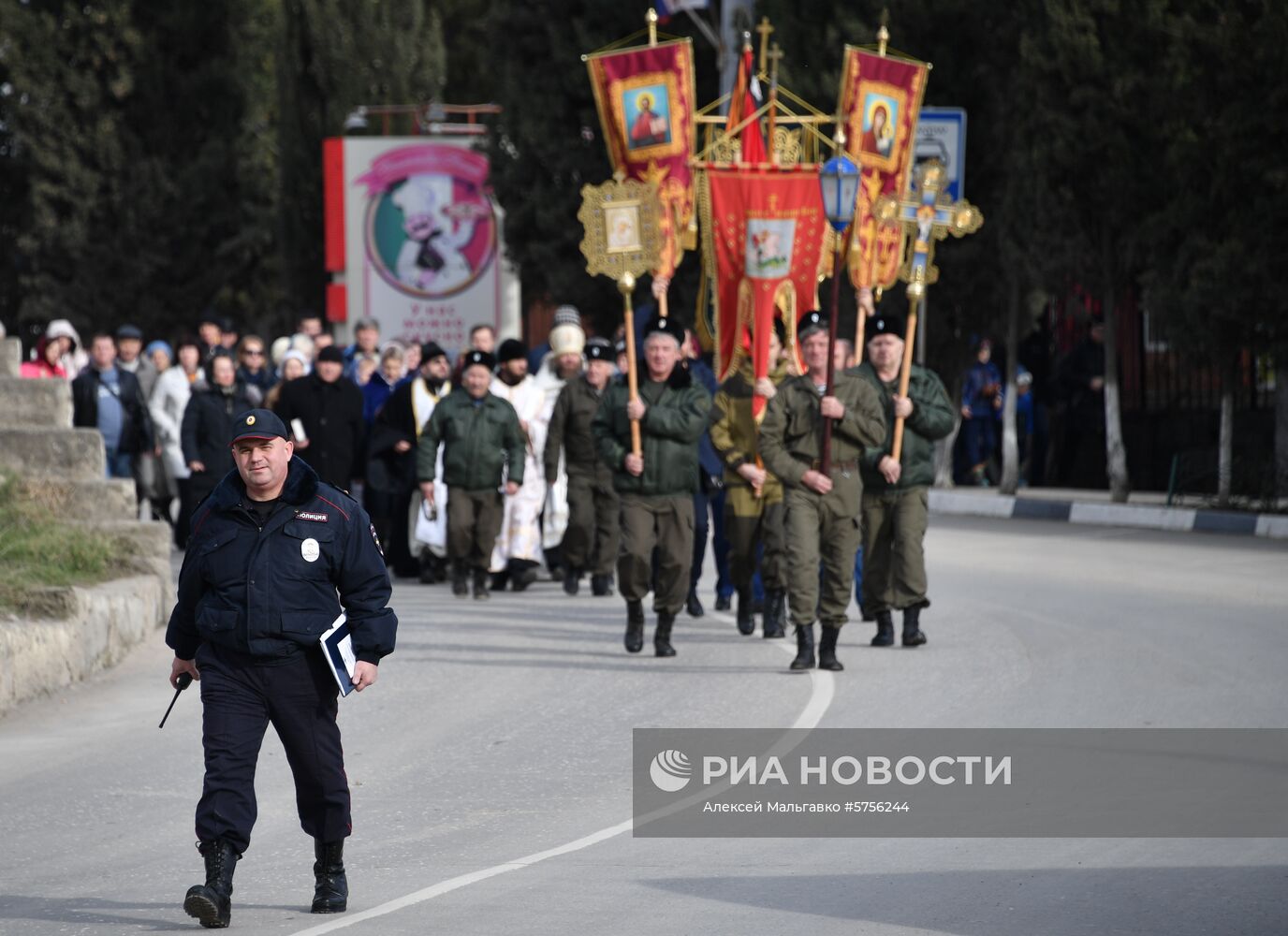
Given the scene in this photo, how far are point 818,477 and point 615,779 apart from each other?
3452 mm

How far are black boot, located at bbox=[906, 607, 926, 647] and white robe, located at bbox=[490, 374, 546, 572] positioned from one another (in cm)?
439

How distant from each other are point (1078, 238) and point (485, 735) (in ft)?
47.3

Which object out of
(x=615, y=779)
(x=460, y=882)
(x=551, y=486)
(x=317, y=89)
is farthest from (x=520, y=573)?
(x=317, y=89)

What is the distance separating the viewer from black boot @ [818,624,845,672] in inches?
467

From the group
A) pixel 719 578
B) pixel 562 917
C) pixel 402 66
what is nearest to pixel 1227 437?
pixel 719 578

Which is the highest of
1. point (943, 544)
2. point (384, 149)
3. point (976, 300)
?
point (384, 149)

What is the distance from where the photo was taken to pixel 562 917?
6.54 meters

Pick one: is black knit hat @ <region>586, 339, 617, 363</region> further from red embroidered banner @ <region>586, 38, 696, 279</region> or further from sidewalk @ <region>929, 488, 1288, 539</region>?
sidewalk @ <region>929, 488, 1288, 539</region>

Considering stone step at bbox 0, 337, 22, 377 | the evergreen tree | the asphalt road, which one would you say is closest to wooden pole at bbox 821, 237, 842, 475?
the asphalt road

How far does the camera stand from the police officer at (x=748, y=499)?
13.5m

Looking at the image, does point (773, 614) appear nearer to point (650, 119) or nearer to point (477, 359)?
point (477, 359)

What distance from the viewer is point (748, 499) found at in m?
13.5

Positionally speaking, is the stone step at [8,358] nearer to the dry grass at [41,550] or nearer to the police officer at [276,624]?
the dry grass at [41,550]

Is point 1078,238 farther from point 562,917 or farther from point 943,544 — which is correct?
point 562,917
